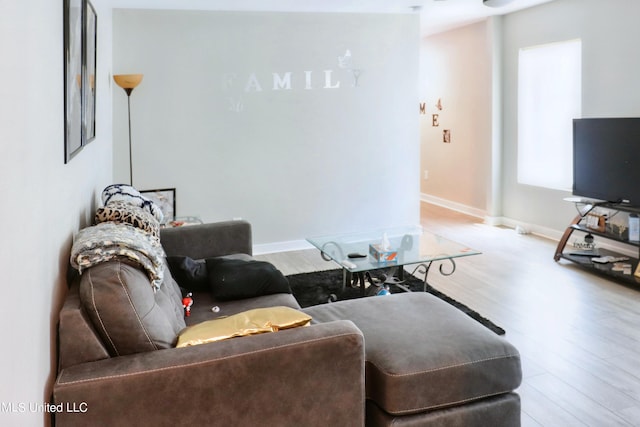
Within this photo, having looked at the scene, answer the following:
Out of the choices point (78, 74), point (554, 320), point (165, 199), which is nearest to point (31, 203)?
point (78, 74)

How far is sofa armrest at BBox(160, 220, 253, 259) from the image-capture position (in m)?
3.36

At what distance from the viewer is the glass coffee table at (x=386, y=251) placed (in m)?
3.36

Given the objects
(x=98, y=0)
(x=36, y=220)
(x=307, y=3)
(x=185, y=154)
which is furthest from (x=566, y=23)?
(x=36, y=220)

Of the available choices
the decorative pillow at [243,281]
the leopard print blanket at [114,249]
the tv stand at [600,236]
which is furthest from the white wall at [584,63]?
the leopard print blanket at [114,249]

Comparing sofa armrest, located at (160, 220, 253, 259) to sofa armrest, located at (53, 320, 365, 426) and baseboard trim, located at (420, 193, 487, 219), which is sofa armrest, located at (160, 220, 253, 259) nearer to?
sofa armrest, located at (53, 320, 365, 426)

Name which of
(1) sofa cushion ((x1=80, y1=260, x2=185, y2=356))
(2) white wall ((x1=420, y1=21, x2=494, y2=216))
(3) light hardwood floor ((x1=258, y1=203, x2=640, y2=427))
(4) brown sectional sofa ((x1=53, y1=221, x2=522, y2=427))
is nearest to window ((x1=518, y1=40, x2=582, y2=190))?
(2) white wall ((x1=420, y1=21, x2=494, y2=216))

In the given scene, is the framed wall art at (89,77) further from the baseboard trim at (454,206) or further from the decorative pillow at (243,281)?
the baseboard trim at (454,206)

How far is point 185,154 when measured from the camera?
5020mm

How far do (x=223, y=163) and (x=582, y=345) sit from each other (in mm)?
3441

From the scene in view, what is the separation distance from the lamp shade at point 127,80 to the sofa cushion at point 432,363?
306 cm

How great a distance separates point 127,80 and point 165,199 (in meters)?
1.14

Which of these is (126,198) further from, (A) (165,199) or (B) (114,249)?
(A) (165,199)

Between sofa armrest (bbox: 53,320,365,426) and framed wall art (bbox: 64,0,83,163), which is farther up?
framed wall art (bbox: 64,0,83,163)

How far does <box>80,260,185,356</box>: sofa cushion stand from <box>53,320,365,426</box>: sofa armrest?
5cm
